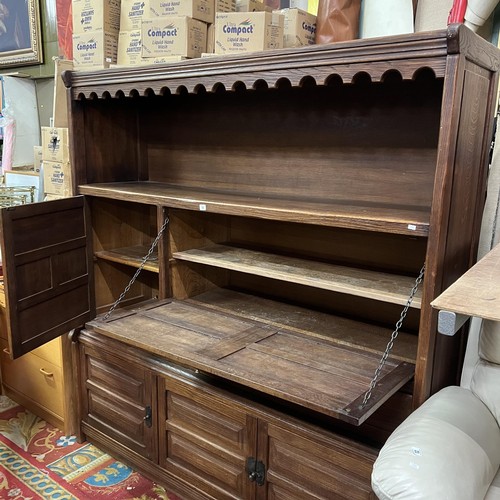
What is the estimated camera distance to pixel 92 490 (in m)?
2.21

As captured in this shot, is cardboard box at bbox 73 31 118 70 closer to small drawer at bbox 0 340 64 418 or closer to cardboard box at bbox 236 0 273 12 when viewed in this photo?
cardboard box at bbox 236 0 273 12

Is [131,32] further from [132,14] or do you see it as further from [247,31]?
[247,31]

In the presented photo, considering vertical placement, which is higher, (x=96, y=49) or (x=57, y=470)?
(x=96, y=49)

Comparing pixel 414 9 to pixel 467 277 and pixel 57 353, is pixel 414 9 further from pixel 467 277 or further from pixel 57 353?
pixel 57 353

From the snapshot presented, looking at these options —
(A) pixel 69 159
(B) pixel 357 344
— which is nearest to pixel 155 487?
(B) pixel 357 344

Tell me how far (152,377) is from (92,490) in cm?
58

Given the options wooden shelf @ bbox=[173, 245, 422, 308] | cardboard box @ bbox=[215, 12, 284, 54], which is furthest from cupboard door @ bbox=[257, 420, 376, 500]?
cardboard box @ bbox=[215, 12, 284, 54]

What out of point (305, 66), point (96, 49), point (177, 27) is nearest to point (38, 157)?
point (96, 49)

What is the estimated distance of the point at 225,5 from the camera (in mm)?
2062

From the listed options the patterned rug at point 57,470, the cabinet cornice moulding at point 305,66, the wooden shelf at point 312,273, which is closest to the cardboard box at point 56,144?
the cabinet cornice moulding at point 305,66

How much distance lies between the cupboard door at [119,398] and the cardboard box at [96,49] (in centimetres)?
126

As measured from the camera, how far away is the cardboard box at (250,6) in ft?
6.75

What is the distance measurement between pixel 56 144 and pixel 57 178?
0.17 meters

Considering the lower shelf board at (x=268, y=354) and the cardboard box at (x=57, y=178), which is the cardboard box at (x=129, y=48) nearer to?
the cardboard box at (x=57, y=178)
